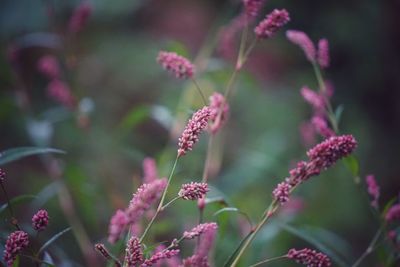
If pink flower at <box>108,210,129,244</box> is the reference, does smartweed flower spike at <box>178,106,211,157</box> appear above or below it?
above

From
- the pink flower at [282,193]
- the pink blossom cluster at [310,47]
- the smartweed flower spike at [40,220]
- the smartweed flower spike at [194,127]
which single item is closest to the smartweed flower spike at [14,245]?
the smartweed flower spike at [40,220]

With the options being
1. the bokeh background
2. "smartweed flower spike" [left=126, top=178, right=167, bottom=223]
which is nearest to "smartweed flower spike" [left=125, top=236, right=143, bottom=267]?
"smartweed flower spike" [left=126, top=178, right=167, bottom=223]

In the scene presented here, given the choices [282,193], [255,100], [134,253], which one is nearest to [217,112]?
[282,193]

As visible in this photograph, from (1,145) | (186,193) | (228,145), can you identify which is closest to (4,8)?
(1,145)

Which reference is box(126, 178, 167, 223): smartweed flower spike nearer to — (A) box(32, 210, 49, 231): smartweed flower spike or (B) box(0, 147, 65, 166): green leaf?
(A) box(32, 210, 49, 231): smartweed flower spike

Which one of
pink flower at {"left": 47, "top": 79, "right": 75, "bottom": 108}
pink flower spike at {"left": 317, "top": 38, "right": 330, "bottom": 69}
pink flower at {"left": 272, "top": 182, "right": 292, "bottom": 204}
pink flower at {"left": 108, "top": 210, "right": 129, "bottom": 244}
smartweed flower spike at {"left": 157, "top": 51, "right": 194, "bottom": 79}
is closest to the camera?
pink flower at {"left": 108, "top": 210, "right": 129, "bottom": 244}

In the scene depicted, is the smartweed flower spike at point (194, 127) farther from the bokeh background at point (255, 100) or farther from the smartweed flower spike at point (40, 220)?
the bokeh background at point (255, 100)

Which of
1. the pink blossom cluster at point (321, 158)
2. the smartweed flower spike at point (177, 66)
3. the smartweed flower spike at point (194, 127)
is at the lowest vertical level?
the pink blossom cluster at point (321, 158)

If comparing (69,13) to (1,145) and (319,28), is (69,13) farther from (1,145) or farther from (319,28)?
(319,28)
